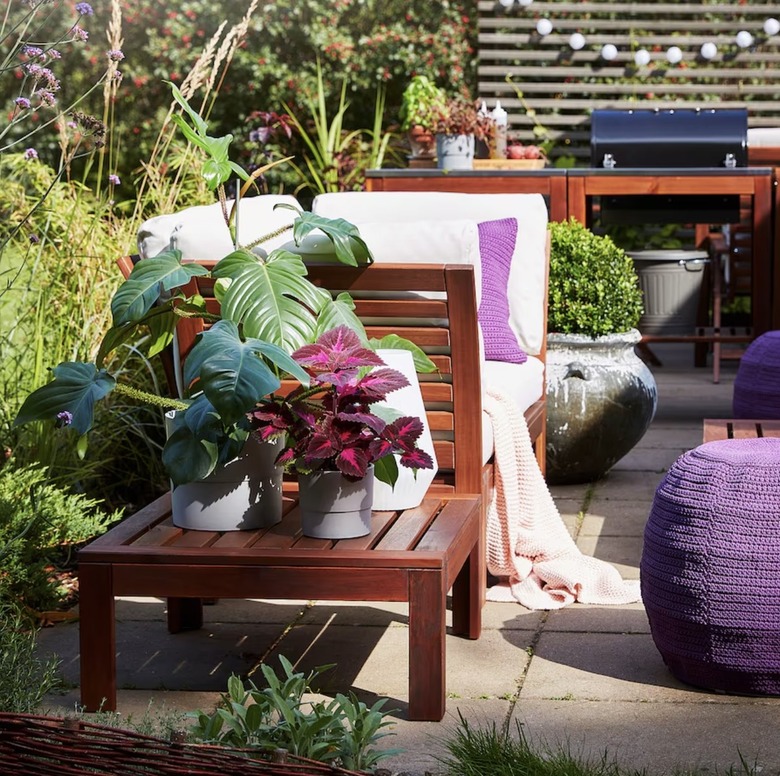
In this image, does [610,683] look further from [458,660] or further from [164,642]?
[164,642]

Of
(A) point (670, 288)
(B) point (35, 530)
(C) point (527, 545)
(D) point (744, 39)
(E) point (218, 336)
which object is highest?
(D) point (744, 39)

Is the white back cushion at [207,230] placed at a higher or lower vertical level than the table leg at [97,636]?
higher

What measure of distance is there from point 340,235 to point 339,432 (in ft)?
1.78

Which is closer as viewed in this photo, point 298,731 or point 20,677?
point 298,731

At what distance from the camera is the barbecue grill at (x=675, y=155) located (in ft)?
20.8

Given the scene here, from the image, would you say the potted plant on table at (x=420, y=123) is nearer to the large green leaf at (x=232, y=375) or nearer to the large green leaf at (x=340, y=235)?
the large green leaf at (x=340, y=235)

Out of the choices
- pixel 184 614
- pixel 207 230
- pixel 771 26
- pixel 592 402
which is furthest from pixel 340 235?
pixel 771 26

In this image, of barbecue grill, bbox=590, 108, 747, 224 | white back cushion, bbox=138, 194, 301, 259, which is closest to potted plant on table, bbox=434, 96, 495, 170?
barbecue grill, bbox=590, 108, 747, 224

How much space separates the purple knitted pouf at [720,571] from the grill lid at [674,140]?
3.83 metres

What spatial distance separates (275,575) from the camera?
2.63 m

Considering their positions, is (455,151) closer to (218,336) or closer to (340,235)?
(340,235)

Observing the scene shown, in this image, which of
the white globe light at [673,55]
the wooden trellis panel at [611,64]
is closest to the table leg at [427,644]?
the wooden trellis panel at [611,64]

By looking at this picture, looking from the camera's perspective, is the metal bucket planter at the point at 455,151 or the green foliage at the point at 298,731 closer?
the green foliage at the point at 298,731

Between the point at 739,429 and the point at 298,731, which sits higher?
the point at 739,429
